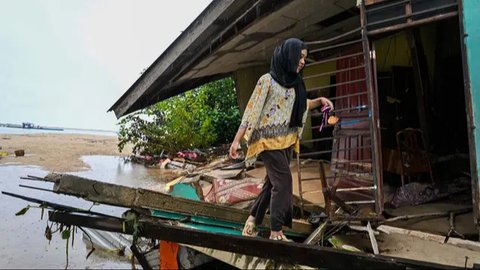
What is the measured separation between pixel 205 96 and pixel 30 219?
7.80 metres

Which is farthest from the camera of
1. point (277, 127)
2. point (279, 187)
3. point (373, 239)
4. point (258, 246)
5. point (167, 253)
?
point (373, 239)

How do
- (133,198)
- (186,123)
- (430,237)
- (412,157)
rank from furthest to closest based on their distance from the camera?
(186,123), (412,157), (430,237), (133,198)

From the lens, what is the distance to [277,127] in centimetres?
287

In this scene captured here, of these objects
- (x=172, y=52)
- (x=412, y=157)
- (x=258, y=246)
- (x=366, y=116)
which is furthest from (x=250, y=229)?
(x=172, y=52)

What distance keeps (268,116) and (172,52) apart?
3555mm

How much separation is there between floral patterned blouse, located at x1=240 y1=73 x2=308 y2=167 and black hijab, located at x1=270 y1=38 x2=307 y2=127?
0.15 feet

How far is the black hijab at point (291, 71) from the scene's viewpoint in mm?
2648

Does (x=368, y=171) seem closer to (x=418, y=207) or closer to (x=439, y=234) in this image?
(x=418, y=207)

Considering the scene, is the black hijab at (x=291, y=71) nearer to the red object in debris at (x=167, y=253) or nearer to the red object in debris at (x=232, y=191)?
the red object in debris at (x=167, y=253)

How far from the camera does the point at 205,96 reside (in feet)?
40.6

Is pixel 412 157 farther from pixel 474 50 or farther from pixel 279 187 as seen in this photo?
pixel 279 187

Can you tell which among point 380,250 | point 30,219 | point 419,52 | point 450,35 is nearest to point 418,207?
point 380,250

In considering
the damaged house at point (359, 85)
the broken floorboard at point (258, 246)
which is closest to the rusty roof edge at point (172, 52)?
the damaged house at point (359, 85)

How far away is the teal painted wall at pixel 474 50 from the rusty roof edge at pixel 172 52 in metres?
2.92
